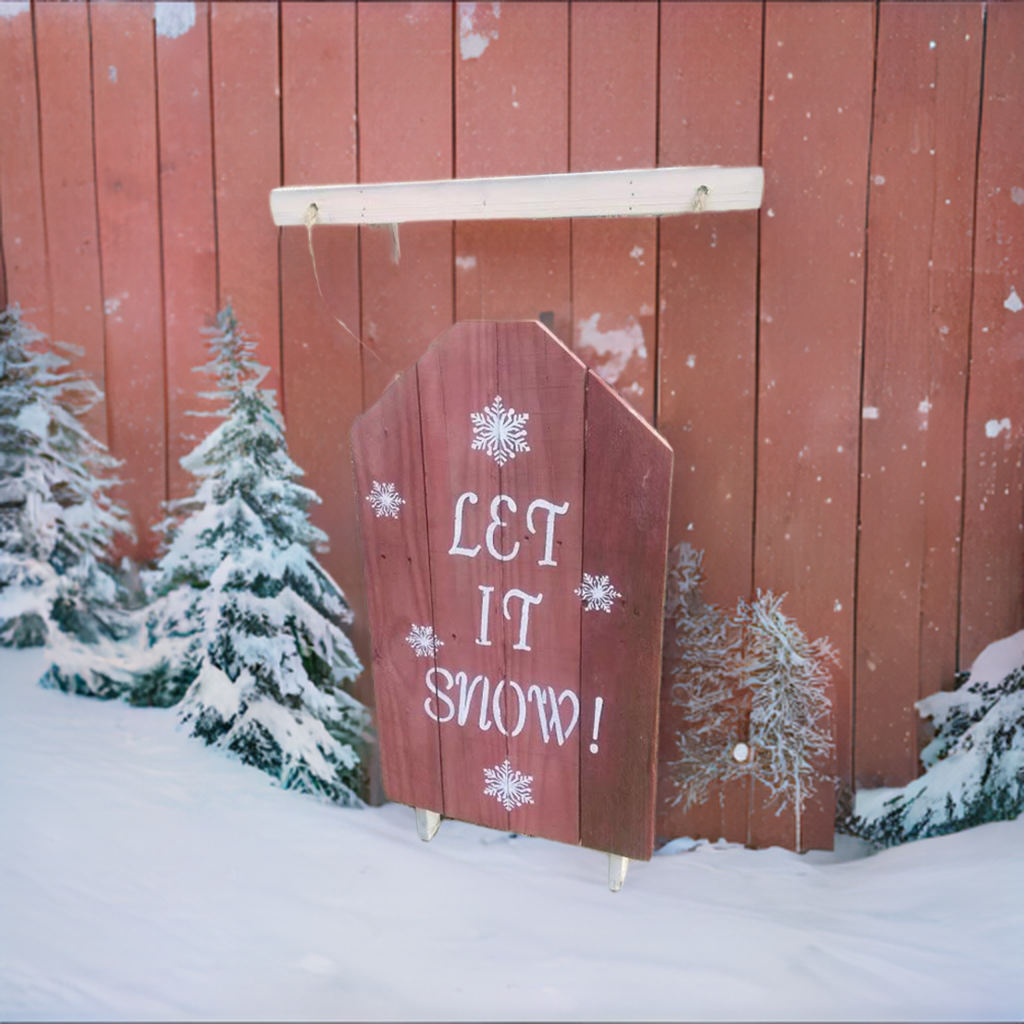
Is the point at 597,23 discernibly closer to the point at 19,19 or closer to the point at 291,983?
the point at 19,19

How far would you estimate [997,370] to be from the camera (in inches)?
51.6

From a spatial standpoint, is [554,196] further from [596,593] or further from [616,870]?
[616,870]

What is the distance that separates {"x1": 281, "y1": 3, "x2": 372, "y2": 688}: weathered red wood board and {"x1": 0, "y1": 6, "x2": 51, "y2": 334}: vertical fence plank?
550 millimetres

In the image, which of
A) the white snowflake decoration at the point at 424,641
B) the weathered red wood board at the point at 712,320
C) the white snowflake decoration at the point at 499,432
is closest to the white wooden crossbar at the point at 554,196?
the weathered red wood board at the point at 712,320

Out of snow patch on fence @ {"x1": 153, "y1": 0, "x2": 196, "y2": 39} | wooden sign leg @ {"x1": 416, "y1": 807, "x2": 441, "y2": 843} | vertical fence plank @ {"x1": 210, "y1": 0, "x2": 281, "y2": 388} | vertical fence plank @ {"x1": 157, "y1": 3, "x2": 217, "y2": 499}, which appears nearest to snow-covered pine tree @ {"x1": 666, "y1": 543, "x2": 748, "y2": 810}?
wooden sign leg @ {"x1": 416, "y1": 807, "x2": 441, "y2": 843}

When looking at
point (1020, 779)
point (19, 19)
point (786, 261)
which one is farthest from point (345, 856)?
point (19, 19)

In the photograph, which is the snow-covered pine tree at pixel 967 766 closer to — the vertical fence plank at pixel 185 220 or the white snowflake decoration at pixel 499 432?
the white snowflake decoration at pixel 499 432

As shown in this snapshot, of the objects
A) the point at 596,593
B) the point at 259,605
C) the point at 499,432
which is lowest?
the point at 259,605

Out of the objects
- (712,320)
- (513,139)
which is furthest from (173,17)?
(712,320)

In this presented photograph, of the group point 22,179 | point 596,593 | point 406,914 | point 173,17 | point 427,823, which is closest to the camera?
point 596,593

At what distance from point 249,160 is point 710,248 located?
0.90 metres

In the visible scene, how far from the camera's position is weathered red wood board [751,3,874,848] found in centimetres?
128

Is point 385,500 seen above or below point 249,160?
below

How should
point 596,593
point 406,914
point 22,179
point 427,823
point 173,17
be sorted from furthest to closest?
point 22,179
point 173,17
point 427,823
point 406,914
point 596,593
